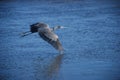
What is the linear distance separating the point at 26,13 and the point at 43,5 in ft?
4.51

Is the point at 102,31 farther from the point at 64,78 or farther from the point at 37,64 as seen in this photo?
the point at 64,78

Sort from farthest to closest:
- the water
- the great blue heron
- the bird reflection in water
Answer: the great blue heron, the water, the bird reflection in water

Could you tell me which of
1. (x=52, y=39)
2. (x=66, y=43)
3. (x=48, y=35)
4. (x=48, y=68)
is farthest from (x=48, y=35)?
(x=48, y=68)

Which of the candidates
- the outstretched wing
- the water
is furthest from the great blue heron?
the water

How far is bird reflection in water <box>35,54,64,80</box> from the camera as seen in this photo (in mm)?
8102

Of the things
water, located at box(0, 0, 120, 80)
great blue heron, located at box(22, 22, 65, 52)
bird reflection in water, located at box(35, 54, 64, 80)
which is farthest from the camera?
great blue heron, located at box(22, 22, 65, 52)

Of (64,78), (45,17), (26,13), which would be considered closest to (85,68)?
(64,78)

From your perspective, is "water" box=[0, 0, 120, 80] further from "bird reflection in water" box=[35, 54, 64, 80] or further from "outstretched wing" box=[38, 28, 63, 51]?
"outstretched wing" box=[38, 28, 63, 51]

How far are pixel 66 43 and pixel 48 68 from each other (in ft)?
5.96

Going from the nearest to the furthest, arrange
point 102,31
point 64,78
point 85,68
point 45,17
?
point 64,78 < point 85,68 < point 102,31 < point 45,17

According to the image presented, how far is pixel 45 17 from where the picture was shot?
1366 centimetres

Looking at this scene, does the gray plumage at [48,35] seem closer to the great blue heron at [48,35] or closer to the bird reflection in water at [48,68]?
the great blue heron at [48,35]

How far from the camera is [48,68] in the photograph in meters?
8.73

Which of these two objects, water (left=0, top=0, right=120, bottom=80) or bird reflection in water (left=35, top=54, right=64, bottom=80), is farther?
water (left=0, top=0, right=120, bottom=80)
